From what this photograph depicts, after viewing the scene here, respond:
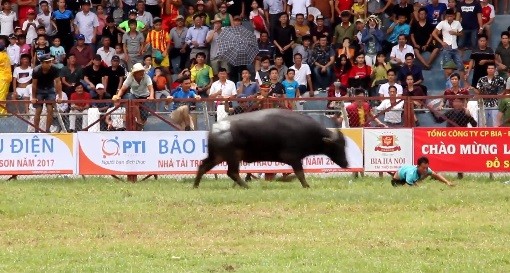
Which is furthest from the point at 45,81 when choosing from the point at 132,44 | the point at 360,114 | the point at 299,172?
the point at 299,172

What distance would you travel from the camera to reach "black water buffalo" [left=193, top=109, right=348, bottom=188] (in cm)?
2355

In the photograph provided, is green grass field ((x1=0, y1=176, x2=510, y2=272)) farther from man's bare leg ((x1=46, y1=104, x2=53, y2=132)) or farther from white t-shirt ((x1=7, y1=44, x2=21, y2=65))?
white t-shirt ((x1=7, y1=44, x2=21, y2=65))

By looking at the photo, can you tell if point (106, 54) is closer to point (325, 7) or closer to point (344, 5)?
point (325, 7)

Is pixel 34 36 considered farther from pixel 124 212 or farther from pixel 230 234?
pixel 230 234

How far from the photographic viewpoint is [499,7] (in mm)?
34469

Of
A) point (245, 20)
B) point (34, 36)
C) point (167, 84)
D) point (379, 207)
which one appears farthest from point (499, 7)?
point (379, 207)

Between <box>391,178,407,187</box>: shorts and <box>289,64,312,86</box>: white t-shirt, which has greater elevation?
<box>289,64,312,86</box>: white t-shirt

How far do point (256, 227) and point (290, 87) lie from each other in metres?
11.3

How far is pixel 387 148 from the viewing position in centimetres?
2627

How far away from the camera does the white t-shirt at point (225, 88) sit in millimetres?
29594

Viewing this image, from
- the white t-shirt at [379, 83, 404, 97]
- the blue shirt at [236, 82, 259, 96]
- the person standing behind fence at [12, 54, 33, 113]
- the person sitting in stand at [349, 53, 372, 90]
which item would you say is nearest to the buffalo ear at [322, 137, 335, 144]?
the white t-shirt at [379, 83, 404, 97]

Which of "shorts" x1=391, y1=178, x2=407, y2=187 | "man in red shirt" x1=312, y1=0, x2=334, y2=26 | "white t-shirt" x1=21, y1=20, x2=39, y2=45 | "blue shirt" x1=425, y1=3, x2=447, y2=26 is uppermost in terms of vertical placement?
"man in red shirt" x1=312, y1=0, x2=334, y2=26

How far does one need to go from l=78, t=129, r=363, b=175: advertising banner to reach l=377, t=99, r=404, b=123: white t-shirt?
0.78 metres

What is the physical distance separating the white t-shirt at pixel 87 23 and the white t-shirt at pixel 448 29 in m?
8.17
